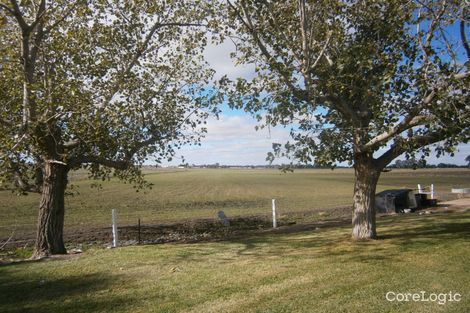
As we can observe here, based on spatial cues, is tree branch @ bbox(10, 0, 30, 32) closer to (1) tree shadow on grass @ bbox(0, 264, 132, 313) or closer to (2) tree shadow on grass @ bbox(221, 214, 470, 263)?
(1) tree shadow on grass @ bbox(0, 264, 132, 313)

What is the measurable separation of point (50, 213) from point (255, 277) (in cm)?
802

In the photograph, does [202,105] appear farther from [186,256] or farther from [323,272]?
[323,272]

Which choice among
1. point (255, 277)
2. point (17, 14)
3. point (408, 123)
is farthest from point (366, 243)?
point (17, 14)

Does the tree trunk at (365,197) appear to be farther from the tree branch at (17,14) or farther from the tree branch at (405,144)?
the tree branch at (17,14)

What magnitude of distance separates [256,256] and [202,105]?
6.93 metres

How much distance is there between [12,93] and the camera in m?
12.1

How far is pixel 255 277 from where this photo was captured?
317 inches

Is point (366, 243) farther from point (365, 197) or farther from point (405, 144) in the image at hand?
point (405, 144)

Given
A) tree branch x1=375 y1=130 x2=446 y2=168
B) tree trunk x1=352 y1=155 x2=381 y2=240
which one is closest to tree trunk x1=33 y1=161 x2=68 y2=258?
tree trunk x1=352 y1=155 x2=381 y2=240

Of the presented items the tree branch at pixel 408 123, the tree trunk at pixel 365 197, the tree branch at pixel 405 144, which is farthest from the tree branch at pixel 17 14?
the tree branch at pixel 405 144

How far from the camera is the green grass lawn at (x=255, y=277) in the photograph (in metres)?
6.56

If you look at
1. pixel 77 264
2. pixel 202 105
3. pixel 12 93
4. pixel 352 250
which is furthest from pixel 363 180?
pixel 12 93

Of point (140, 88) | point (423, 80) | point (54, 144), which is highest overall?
point (140, 88)

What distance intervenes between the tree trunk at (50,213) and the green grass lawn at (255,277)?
6.09ft
